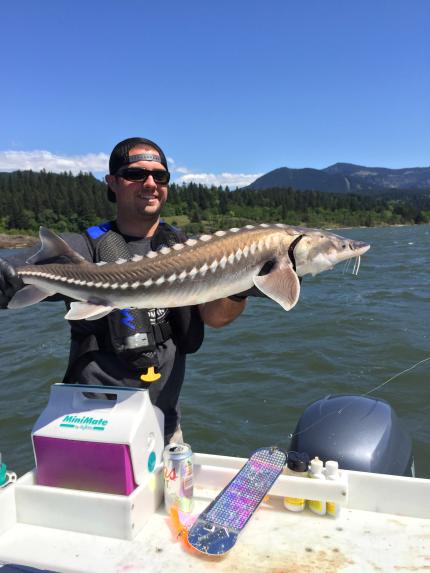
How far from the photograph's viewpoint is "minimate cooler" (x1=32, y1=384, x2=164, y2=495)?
83.7 inches

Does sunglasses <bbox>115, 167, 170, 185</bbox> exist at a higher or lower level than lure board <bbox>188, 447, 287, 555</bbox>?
higher

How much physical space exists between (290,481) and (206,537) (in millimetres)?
462

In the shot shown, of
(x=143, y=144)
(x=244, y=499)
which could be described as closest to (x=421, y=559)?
(x=244, y=499)

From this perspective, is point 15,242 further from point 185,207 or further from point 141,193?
point 141,193

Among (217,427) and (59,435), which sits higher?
(59,435)

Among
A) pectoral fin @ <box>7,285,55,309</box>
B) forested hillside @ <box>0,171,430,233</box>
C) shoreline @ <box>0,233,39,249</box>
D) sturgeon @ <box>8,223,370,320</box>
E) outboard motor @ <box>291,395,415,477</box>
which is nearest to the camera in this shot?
sturgeon @ <box>8,223,370,320</box>

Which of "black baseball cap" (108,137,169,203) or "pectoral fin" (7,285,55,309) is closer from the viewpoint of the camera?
"pectoral fin" (7,285,55,309)

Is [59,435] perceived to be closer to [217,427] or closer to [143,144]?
[143,144]

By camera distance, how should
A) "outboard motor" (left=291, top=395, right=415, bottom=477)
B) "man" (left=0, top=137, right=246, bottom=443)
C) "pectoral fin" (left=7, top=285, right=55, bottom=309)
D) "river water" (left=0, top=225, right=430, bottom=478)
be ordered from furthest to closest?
"river water" (left=0, top=225, right=430, bottom=478)
"outboard motor" (left=291, top=395, right=415, bottom=477)
"man" (left=0, top=137, right=246, bottom=443)
"pectoral fin" (left=7, top=285, right=55, bottom=309)

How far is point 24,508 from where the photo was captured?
221 centimetres

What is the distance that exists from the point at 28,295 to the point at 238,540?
57.0 inches

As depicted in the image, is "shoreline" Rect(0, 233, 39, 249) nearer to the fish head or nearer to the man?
the man

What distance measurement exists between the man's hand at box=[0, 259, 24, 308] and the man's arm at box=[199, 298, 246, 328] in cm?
94

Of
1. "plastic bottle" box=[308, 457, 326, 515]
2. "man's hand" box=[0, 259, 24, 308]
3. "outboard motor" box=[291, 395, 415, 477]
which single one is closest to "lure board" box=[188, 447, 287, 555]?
"plastic bottle" box=[308, 457, 326, 515]
